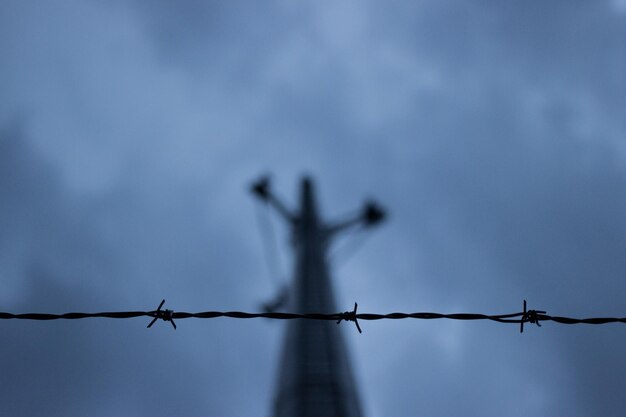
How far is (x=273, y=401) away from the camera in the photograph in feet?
37.7

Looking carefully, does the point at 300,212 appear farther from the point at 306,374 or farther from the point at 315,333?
the point at 306,374

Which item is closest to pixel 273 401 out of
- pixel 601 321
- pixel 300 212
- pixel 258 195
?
pixel 601 321

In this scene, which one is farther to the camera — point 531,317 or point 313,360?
point 313,360

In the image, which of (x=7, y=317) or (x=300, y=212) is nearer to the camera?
(x=7, y=317)

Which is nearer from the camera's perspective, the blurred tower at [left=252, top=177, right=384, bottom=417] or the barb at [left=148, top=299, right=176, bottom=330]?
the barb at [left=148, top=299, right=176, bottom=330]

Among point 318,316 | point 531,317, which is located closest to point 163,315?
point 318,316

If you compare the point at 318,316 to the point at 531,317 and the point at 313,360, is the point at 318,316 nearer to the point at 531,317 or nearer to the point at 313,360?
the point at 531,317

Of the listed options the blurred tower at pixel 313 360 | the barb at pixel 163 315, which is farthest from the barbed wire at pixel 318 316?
the blurred tower at pixel 313 360

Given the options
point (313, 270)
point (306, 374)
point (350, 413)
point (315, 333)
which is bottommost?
point (350, 413)

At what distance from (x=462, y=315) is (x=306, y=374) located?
5.20 m

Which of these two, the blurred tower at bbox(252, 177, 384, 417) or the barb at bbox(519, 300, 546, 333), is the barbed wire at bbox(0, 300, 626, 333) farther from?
the blurred tower at bbox(252, 177, 384, 417)

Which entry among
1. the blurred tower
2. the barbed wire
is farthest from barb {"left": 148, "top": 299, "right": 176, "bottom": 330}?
the blurred tower

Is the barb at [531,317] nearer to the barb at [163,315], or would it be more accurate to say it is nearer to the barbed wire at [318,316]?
the barbed wire at [318,316]

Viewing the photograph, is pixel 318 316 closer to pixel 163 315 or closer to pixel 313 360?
pixel 163 315
